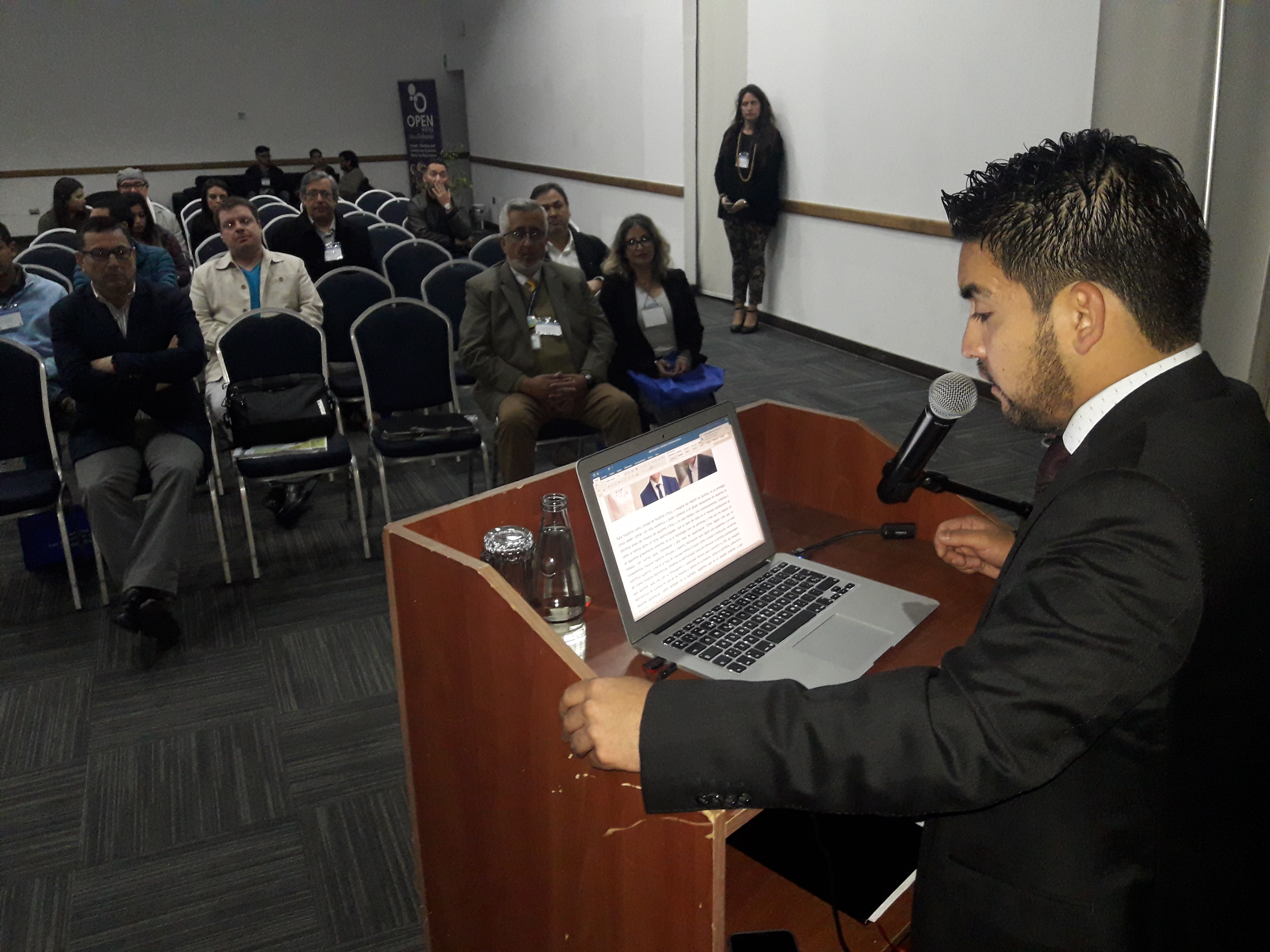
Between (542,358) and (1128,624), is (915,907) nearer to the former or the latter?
(1128,624)

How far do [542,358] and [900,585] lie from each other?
7.96 ft

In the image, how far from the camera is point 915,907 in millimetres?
995

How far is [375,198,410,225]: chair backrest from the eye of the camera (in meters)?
8.52

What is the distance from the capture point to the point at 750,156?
6.51 meters

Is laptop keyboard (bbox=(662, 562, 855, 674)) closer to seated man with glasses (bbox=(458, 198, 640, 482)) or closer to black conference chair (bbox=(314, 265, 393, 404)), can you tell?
seated man with glasses (bbox=(458, 198, 640, 482))

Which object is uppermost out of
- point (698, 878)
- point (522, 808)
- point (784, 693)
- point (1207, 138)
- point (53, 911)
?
point (1207, 138)

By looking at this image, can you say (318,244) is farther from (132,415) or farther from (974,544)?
(974,544)

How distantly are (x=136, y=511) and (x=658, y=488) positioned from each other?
8.33ft

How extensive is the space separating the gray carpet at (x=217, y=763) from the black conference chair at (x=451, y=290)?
116 centimetres

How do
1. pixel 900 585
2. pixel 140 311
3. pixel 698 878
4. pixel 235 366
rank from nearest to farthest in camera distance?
pixel 698 878
pixel 900 585
pixel 140 311
pixel 235 366

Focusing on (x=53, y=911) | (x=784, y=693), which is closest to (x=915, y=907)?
(x=784, y=693)

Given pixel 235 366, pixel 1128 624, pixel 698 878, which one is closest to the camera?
pixel 1128 624

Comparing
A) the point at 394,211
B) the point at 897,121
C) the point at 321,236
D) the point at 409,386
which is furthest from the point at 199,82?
the point at 409,386

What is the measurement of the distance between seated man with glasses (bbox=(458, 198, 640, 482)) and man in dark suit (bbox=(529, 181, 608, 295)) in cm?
81
